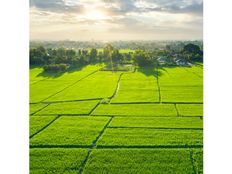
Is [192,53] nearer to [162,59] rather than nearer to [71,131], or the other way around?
[162,59]

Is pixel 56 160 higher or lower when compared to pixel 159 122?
lower

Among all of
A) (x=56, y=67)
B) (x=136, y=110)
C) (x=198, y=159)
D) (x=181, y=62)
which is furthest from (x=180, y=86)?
(x=198, y=159)

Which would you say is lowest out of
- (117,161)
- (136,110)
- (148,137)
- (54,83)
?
(117,161)

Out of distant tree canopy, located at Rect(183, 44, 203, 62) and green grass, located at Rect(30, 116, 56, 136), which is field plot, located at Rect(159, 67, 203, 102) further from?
green grass, located at Rect(30, 116, 56, 136)

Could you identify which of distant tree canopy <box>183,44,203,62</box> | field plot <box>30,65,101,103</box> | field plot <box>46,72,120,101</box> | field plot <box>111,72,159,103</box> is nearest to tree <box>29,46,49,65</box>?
field plot <box>30,65,101,103</box>

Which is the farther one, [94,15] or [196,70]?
[196,70]

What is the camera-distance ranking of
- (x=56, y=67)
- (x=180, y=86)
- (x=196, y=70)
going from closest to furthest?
(x=196, y=70) → (x=56, y=67) → (x=180, y=86)
